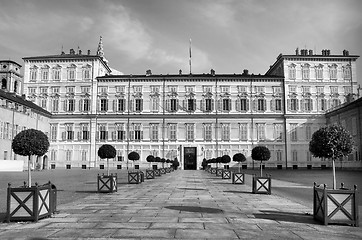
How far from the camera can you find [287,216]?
1083 centimetres

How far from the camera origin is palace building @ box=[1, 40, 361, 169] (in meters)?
64.0

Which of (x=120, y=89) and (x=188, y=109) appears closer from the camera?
(x=188, y=109)

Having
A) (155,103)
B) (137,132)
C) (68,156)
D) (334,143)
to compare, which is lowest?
(68,156)

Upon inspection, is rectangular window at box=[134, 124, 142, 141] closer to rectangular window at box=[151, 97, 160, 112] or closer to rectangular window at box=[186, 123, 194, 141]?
rectangular window at box=[151, 97, 160, 112]

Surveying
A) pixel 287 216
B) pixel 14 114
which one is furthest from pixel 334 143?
pixel 14 114

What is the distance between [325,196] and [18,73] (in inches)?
2670

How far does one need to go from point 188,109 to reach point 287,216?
54.5 m

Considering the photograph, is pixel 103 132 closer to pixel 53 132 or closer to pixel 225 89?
pixel 53 132

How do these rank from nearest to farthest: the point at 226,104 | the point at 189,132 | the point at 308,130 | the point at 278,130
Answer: the point at 308,130 → the point at 278,130 → the point at 189,132 → the point at 226,104

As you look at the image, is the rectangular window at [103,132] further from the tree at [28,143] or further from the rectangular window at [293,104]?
the tree at [28,143]

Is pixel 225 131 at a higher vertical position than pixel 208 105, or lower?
lower

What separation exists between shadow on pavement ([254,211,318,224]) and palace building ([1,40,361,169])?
52.4 m

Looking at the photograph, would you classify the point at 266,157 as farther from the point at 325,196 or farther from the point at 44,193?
the point at 44,193

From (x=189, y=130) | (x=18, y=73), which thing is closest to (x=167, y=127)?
(x=189, y=130)
